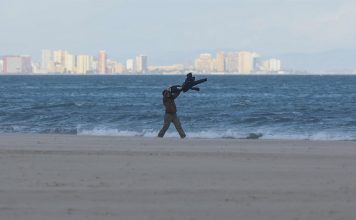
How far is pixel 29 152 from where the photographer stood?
14.6 metres

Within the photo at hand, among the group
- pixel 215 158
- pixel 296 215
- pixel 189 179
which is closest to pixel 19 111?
pixel 215 158

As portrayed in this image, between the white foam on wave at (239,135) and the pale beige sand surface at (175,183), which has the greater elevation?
the pale beige sand surface at (175,183)

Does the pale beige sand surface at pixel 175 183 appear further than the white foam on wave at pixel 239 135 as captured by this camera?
No

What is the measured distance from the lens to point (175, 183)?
10859 millimetres

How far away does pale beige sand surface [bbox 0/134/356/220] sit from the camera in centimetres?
909

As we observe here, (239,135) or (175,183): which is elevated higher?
(175,183)

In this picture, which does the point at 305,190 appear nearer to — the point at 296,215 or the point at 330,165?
the point at 296,215

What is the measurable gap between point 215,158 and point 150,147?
253cm

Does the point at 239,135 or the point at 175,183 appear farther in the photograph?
the point at 239,135

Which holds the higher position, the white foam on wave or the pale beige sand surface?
the pale beige sand surface

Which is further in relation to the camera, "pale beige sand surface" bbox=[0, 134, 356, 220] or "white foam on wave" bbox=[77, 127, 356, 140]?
"white foam on wave" bbox=[77, 127, 356, 140]

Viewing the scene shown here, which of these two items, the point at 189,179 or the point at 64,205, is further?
the point at 189,179

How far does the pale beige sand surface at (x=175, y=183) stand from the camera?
29.8 ft

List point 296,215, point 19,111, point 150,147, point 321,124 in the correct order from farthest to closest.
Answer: point 19,111
point 321,124
point 150,147
point 296,215
